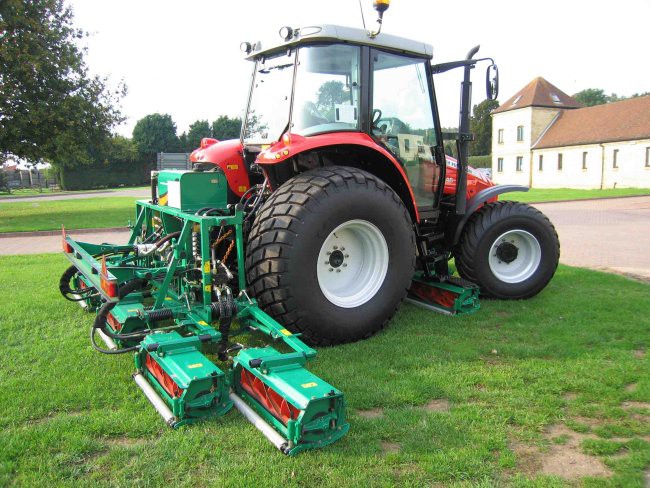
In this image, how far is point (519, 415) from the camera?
3.30 m

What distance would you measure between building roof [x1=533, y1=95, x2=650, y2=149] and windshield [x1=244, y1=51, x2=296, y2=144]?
3868 cm

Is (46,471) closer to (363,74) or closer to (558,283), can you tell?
(363,74)

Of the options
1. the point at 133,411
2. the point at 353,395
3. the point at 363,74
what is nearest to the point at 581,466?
the point at 353,395

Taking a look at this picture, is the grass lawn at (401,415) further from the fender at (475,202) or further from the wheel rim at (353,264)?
the fender at (475,202)

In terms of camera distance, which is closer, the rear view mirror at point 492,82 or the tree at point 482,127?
the rear view mirror at point 492,82

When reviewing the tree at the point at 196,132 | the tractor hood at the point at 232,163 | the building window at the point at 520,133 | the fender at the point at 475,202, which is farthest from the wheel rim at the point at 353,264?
the tree at the point at 196,132

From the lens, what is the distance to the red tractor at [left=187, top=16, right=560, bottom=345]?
13.5ft

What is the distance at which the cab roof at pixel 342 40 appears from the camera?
4.55 meters

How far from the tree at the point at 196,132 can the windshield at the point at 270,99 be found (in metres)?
55.8

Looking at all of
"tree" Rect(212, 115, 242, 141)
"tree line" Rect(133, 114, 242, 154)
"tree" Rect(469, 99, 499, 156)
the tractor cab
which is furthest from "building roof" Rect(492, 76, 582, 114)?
the tractor cab

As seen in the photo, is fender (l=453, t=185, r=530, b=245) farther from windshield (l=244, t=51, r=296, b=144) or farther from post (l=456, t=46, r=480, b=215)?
windshield (l=244, t=51, r=296, b=144)

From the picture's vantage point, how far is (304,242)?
13.2 ft

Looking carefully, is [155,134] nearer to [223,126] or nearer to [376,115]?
[223,126]

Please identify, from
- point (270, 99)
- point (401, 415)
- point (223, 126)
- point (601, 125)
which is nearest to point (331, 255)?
point (401, 415)
